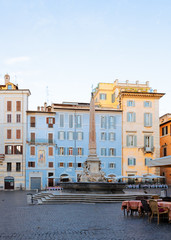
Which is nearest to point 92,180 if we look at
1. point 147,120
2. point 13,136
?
point 13,136

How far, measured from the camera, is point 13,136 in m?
52.0

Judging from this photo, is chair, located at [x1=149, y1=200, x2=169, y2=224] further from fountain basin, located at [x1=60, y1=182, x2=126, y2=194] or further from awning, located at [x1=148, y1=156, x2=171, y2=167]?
fountain basin, located at [x1=60, y1=182, x2=126, y2=194]

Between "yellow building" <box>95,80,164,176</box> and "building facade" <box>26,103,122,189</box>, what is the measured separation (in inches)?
42.0

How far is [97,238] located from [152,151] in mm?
45523

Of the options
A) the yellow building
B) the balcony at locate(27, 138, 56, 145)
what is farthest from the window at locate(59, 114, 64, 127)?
the yellow building

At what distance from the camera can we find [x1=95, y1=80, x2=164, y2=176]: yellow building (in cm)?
5459

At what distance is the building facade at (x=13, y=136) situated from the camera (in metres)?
51.1

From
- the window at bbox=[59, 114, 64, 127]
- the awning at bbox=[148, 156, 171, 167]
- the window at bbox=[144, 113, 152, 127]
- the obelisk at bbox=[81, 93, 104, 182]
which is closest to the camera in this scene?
the awning at bbox=[148, 156, 171, 167]

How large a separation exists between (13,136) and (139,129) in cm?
1839

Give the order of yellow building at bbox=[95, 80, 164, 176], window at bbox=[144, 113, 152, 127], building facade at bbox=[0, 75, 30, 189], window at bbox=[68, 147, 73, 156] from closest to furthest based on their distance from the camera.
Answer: building facade at bbox=[0, 75, 30, 189] < window at bbox=[68, 147, 73, 156] < yellow building at bbox=[95, 80, 164, 176] < window at bbox=[144, 113, 152, 127]

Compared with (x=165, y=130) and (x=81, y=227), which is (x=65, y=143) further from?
(x=81, y=227)

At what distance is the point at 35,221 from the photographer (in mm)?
14242

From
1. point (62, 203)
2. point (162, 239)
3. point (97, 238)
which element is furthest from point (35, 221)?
point (62, 203)

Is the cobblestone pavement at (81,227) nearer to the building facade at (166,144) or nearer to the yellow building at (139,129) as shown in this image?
the yellow building at (139,129)
